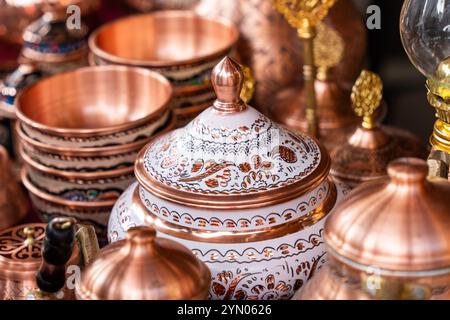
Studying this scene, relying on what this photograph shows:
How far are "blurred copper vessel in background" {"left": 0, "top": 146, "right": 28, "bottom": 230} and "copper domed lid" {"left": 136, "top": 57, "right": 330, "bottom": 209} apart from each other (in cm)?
34

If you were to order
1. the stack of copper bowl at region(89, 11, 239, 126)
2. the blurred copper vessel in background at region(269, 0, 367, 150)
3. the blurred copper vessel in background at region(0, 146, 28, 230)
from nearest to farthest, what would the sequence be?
1. the blurred copper vessel in background at region(0, 146, 28, 230)
2. the blurred copper vessel in background at region(269, 0, 367, 150)
3. the stack of copper bowl at region(89, 11, 239, 126)

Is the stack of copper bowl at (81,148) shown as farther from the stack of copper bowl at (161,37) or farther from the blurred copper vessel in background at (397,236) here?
the blurred copper vessel in background at (397,236)

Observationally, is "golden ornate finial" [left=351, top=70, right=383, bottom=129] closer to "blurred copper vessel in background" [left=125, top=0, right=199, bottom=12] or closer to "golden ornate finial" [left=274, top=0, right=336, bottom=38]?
"golden ornate finial" [left=274, top=0, right=336, bottom=38]

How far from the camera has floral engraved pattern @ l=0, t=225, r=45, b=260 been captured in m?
0.91

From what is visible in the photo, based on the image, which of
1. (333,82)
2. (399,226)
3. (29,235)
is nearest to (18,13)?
(333,82)

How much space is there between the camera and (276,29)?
1.41m

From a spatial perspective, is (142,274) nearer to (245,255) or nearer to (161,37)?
(245,255)

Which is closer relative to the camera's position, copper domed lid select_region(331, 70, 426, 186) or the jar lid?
the jar lid

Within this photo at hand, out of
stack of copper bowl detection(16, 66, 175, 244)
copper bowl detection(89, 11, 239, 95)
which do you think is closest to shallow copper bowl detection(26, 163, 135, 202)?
stack of copper bowl detection(16, 66, 175, 244)

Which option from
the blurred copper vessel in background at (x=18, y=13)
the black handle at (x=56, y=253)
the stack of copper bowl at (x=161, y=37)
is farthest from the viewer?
the blurred copper vessel in background at (x=18, y=13)

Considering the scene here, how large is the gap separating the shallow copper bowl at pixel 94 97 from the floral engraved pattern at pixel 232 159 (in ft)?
1.03

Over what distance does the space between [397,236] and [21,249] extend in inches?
17.8

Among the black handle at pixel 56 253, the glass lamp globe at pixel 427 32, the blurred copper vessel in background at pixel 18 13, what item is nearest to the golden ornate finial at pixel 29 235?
the black handle at pixel 56 253

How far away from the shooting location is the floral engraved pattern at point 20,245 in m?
0.91
